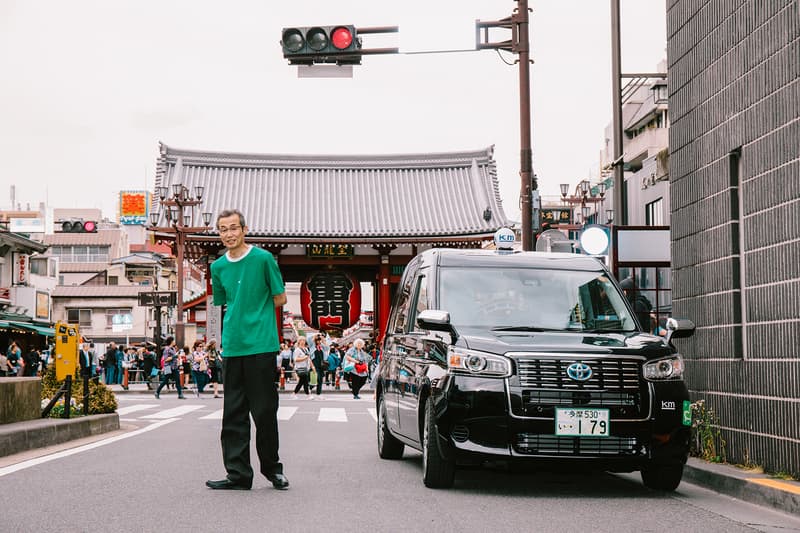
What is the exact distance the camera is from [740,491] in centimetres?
696

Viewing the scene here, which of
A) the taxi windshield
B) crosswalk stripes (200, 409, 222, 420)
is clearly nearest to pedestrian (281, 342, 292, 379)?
crosswalk stripes (200, 409, 222, 420)

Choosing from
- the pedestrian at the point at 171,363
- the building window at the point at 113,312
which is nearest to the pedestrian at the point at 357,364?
the pedestrian at the point at 171,363

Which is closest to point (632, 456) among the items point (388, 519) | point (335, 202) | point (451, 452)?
point (451, 452)

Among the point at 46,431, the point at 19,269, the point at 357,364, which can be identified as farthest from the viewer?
the point at 19,269

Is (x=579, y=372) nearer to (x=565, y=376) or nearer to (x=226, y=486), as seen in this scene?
(x=565, y=376)

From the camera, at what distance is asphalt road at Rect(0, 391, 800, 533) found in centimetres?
559

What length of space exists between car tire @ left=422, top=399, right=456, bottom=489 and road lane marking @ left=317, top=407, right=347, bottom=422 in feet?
32.3

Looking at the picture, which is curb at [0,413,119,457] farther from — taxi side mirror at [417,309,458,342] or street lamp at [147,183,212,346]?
street lamp at [147,183,212,346]

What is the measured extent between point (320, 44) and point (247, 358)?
6.48 meters

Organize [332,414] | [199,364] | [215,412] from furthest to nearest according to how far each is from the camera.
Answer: [199,364] → [215,412] → [332,414]

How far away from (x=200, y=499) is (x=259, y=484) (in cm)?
92

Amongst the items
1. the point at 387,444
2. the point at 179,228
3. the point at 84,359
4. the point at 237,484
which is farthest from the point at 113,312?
the point at 237,484

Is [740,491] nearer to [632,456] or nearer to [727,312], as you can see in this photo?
[632,456]

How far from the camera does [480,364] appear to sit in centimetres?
688
